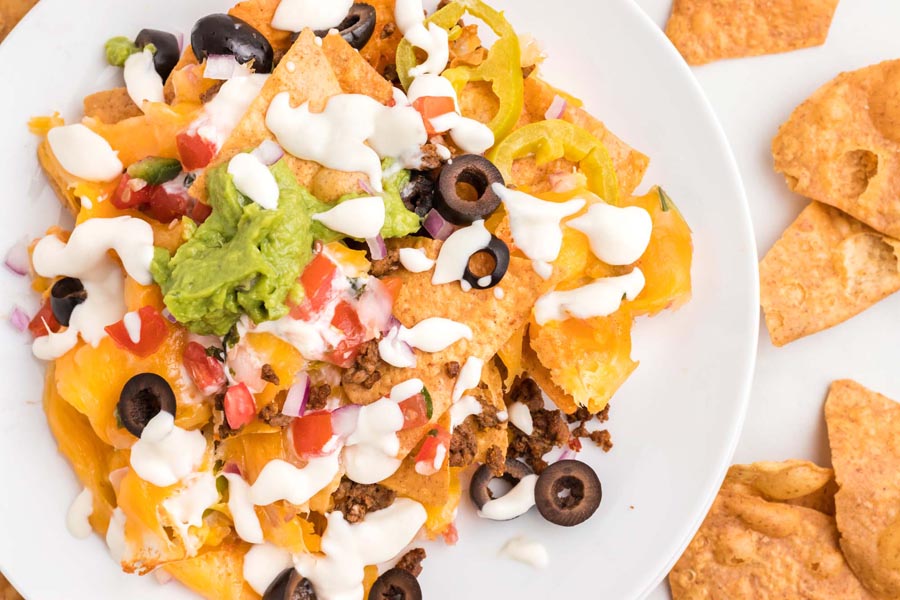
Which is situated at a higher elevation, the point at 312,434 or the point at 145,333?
the point at 145,333

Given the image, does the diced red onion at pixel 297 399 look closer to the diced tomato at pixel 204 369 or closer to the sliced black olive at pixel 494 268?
the diced tomato at pixel 204 369

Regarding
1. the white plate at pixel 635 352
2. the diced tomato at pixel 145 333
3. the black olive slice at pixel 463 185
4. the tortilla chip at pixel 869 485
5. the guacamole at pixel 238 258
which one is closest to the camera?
the guacamole at pixel 238 258

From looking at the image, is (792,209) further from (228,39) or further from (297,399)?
(228,39)

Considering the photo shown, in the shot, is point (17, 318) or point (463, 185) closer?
point (463, 185)

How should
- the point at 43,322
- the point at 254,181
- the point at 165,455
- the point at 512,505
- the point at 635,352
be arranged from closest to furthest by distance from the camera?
the point at 254,181, the point at 165,455, the point at 43,322, the point at 512,505, the point at 635,352

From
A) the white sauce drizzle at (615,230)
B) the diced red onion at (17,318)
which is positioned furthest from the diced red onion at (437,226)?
the diced red onion at (17,318)

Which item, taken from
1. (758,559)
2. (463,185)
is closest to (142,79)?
(463,185)

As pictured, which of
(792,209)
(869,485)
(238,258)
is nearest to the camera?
(238,258)

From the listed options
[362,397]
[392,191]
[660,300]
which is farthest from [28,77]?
[660,300]
